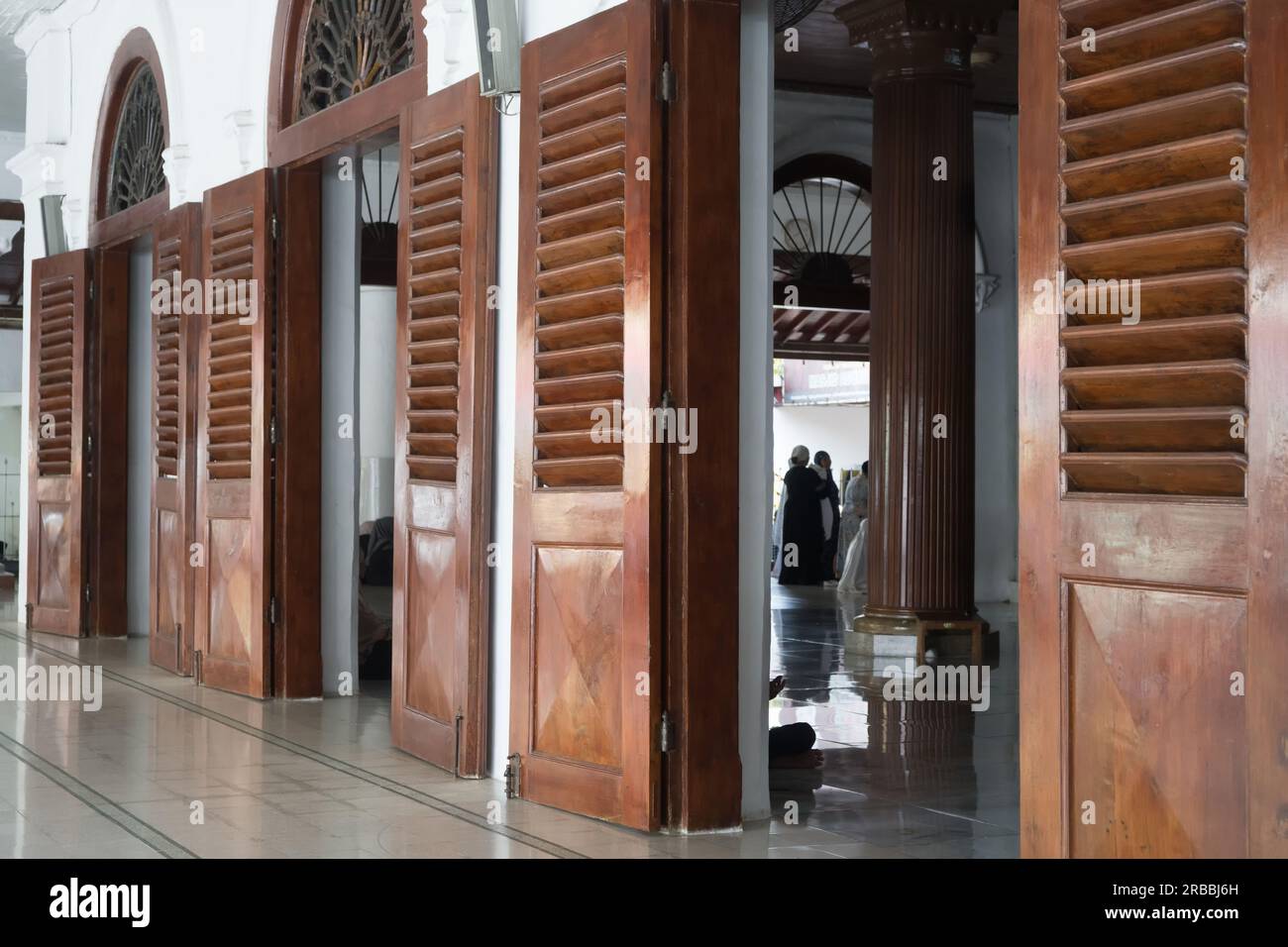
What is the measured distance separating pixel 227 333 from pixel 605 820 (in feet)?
12.6

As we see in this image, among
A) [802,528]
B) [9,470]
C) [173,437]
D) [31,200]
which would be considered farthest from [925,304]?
[9,470]

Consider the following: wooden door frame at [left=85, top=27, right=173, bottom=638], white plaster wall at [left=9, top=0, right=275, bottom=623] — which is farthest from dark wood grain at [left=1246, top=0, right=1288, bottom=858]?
wooden door frame at [left=85, top=27, right=173, bottom=638]

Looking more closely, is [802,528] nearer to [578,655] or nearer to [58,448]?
[58,448]

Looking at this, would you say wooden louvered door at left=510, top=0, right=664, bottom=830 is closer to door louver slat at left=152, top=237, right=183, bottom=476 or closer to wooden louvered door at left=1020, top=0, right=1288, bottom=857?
wooden louvered door at left=1020, top=0, right=1288, bottom=857

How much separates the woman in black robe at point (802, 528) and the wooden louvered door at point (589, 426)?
1055 centimetres

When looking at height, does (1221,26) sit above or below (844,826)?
above

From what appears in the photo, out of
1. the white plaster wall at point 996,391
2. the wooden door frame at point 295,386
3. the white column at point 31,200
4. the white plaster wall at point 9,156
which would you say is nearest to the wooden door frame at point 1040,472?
the wooden door frame at point 295,386

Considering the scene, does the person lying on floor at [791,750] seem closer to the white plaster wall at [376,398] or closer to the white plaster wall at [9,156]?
the white plaster wall at [376,398]

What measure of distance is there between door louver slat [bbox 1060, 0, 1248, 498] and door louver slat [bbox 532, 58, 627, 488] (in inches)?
67.6

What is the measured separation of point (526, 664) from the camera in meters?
4.93

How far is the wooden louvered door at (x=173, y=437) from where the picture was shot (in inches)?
313

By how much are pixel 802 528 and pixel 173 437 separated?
824 centimetres
